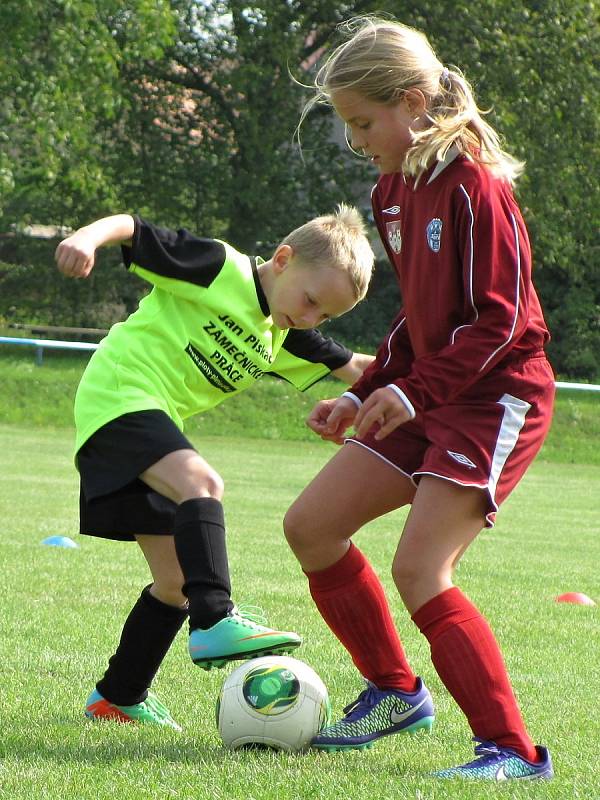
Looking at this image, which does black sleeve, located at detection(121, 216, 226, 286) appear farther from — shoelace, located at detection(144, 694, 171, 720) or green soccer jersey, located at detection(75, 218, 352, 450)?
shoelace, located at detection(144, 694, 171, 720)

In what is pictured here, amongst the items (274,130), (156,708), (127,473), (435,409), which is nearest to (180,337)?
(127,473)

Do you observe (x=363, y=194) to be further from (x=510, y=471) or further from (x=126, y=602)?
Result: (x=510, y=471)

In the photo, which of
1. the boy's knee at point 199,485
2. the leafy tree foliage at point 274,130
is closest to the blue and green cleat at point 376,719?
the boy's knee at point 199,485

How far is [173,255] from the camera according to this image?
3.99 m

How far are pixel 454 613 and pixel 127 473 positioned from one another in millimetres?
1083

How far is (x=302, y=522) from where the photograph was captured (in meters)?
3.64

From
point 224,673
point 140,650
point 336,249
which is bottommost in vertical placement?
point 224,673

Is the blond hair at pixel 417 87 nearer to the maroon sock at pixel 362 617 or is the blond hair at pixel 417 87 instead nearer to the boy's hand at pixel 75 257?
the boy's hand at pixel 75 257

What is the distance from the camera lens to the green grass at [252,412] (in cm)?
2102

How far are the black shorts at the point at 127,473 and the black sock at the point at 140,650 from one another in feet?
1.03

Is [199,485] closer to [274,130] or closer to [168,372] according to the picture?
[168,372]

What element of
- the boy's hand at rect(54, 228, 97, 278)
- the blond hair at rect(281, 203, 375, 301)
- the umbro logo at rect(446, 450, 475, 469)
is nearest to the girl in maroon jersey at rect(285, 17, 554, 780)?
the umbro logo at rect(446, 450, 475, 469)

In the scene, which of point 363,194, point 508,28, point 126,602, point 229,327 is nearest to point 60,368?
point 363,194

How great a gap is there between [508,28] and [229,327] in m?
23.5
